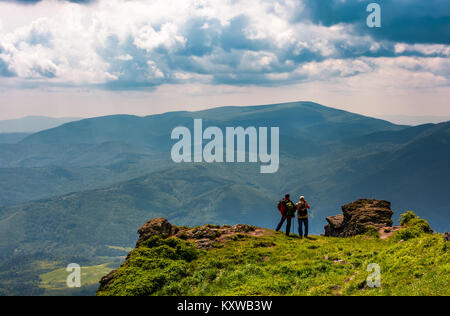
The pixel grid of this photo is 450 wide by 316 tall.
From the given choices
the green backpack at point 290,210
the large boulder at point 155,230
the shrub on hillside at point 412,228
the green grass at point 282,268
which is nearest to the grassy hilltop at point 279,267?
the green grass at point 282,268

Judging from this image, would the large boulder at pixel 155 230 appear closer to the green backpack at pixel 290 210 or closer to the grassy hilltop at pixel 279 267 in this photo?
the grassy hilltop at pixel 279 267

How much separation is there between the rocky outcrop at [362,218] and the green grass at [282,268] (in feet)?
24.2

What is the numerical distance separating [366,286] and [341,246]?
1121 centimetres

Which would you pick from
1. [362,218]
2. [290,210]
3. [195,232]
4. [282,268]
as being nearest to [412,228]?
[362,218]

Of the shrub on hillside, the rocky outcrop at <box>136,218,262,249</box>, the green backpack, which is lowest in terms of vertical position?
the rocky outcrop at <box>136,218,262,249</box>

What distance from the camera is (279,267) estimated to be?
25438 mm

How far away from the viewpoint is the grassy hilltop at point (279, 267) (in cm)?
2027

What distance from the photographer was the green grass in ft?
66.1

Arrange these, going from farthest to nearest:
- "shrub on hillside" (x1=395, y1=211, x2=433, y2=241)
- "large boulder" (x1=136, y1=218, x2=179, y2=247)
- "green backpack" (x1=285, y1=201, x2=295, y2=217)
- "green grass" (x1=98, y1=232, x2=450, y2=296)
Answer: "green backpack" (x1=285, y1=201, x2=295, y2=217) → "large boulder" (x1=136, y1=218, x2=179, y2=247) → "shrub on hillside" (x1=395, y1=211, x2=433, y2=241) → "green grass" (x1=98, y1=232, x2=450, y2=296)

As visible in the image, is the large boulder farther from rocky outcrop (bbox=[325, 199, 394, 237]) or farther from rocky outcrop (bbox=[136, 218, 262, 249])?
rocky outcrop (bbox=[325, 199, 394, 237])

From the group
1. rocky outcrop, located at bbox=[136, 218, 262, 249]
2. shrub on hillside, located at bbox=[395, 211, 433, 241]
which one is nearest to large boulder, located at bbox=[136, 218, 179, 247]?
rocky outcrop, located at bbox=[136, 218, 262, 249]

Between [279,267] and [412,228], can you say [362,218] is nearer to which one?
[412,228]
